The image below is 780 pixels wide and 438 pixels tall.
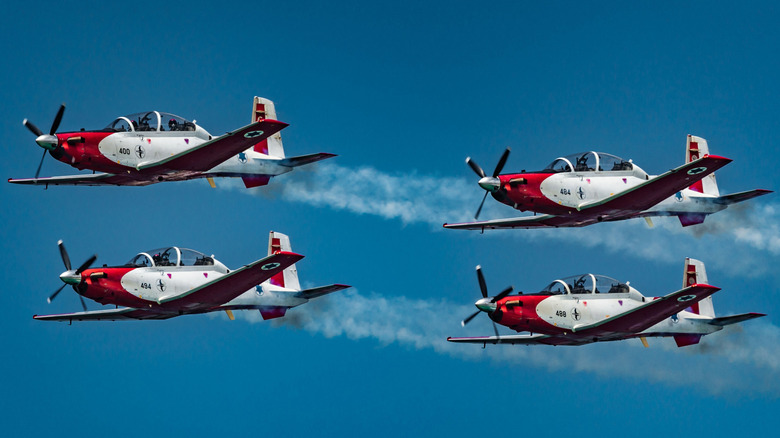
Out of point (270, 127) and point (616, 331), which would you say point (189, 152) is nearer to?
point (270, 127)

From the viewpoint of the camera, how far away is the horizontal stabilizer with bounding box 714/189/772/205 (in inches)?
3120

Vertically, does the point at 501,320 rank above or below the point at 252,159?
below

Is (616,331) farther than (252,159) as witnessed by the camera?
No

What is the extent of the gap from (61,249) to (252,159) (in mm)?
10819

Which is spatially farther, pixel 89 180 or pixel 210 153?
pixel 89 180

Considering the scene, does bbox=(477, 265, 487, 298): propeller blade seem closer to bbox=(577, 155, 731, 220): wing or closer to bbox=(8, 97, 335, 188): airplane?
bbox=(577, 155, 731, 220): wing

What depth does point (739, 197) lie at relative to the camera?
266 ft

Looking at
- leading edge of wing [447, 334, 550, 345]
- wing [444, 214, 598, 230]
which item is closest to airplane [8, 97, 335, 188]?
wing [444, 214, 598, 230]

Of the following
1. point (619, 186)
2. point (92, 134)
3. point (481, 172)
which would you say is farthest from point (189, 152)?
point (619, 186)

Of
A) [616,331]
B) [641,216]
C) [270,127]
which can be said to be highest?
[270,127]

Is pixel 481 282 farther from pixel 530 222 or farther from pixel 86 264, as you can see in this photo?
pixel 86 264

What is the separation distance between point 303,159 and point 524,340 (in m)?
14.3

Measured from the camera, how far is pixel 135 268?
76188mm

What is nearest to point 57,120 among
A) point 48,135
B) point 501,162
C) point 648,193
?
point 48,135
